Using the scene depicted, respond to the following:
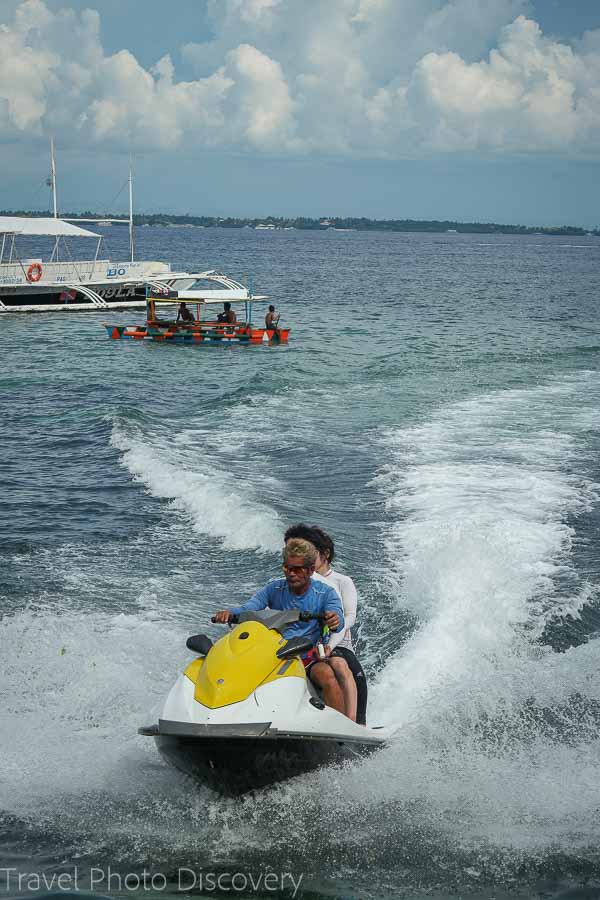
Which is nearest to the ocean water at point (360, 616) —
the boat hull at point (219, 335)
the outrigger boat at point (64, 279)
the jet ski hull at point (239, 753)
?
the jet ski hull at point (239, 753)

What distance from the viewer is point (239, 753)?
6051 millimetres

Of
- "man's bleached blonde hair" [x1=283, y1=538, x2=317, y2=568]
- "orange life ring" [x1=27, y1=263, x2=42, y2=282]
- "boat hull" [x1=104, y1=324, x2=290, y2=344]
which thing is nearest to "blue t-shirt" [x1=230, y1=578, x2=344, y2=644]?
"man's bleached blonde hair" [x1=283, y1=538, x2=317, y2=568]

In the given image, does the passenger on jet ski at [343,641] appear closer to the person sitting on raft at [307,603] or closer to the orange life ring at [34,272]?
the person sitting on raft at [307,603]

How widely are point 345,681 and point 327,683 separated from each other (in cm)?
15

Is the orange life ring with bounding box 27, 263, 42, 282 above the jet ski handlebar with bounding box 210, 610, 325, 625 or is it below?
above

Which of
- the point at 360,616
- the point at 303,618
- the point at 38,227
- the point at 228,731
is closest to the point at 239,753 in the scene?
the point at 228,731

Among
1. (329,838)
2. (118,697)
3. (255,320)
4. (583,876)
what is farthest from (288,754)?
(255,320)

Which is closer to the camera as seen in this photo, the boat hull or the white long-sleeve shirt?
the white long-sleeve shirt

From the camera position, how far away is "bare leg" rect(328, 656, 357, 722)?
688cm

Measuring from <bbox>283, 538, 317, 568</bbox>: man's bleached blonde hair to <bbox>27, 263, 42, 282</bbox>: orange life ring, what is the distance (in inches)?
1699

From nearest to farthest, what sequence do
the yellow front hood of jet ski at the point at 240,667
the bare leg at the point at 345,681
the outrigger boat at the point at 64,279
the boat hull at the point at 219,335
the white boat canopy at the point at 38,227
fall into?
the yellow front hood of jet ski at the point at 240,667 < the bare leg at the point at 345,681 < the boat hull at the point at 219,335 < the white boat canopy at the point at 38,227 < the outrigger boat at the point at 64,279

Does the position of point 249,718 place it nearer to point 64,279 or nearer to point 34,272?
point 34,272

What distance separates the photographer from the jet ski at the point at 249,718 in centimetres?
602

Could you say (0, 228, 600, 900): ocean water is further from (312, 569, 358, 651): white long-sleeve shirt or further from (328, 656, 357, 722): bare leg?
(312, 569, 358, 651): white long-sleeve shirt
